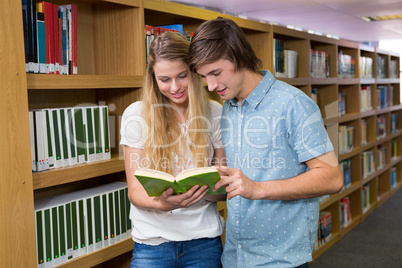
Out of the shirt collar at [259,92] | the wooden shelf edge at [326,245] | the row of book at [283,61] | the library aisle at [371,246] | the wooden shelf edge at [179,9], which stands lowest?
the library aisle at [371,246]

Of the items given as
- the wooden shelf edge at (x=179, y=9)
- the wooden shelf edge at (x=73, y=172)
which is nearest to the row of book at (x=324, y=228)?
the wooden shelf edge at (x=179, y=9)

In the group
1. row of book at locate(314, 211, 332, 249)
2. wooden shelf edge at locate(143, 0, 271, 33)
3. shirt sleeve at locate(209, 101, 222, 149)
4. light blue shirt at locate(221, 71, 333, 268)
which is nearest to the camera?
light blue shirt at locate(221, 71, 333, 268)

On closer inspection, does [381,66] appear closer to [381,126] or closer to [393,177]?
[381,126]

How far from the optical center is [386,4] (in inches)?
167

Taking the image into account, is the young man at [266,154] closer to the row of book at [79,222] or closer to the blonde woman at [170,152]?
the blonde woman at [170,152]

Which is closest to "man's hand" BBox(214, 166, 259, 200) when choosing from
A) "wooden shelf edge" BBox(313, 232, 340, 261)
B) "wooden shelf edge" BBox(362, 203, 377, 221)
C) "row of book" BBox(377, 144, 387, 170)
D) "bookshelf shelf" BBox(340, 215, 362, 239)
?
"wooden shelf edge" BBox(313, 232, 340, 261)

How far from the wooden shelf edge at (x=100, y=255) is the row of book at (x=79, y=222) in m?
0.02

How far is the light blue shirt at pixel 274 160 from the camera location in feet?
4.54

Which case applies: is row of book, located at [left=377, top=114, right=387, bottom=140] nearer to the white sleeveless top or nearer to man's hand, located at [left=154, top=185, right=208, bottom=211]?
the white sleeveless top

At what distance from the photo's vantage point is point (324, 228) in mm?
4082

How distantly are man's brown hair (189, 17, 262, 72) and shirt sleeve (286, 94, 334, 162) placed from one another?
22 centimetres

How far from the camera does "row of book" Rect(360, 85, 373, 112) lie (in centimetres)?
516

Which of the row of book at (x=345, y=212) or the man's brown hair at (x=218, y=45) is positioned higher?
the man's brown hair at (x=218, y=45)

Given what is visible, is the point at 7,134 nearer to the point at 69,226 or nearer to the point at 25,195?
the point at 25,195
